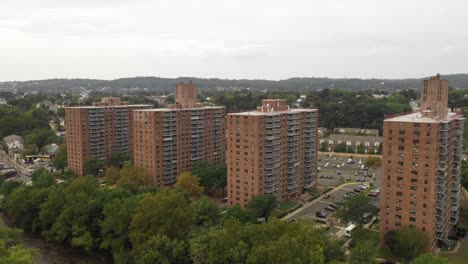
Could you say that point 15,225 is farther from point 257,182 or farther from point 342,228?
point 342,228

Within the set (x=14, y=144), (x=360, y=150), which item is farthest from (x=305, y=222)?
(x=14, y=144)

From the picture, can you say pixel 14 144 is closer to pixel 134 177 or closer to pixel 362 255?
pixel 134 177

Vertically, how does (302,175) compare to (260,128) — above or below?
below

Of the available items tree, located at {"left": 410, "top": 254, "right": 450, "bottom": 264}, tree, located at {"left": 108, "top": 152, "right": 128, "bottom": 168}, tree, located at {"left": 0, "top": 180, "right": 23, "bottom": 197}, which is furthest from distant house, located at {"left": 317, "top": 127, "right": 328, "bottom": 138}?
tree, located at {"left": 410, "top": 254, "right": 450, "bottom": 264}

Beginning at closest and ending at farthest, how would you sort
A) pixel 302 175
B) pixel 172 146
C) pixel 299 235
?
pixel 299 235, pixel 302 175, pixel 172 146

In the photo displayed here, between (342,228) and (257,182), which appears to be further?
(257,182)

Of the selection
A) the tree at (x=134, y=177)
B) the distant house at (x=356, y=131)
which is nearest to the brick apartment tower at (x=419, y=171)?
the tree at (x=134, y=177)

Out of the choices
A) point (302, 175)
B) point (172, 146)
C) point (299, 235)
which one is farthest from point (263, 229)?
point (172, 146)
